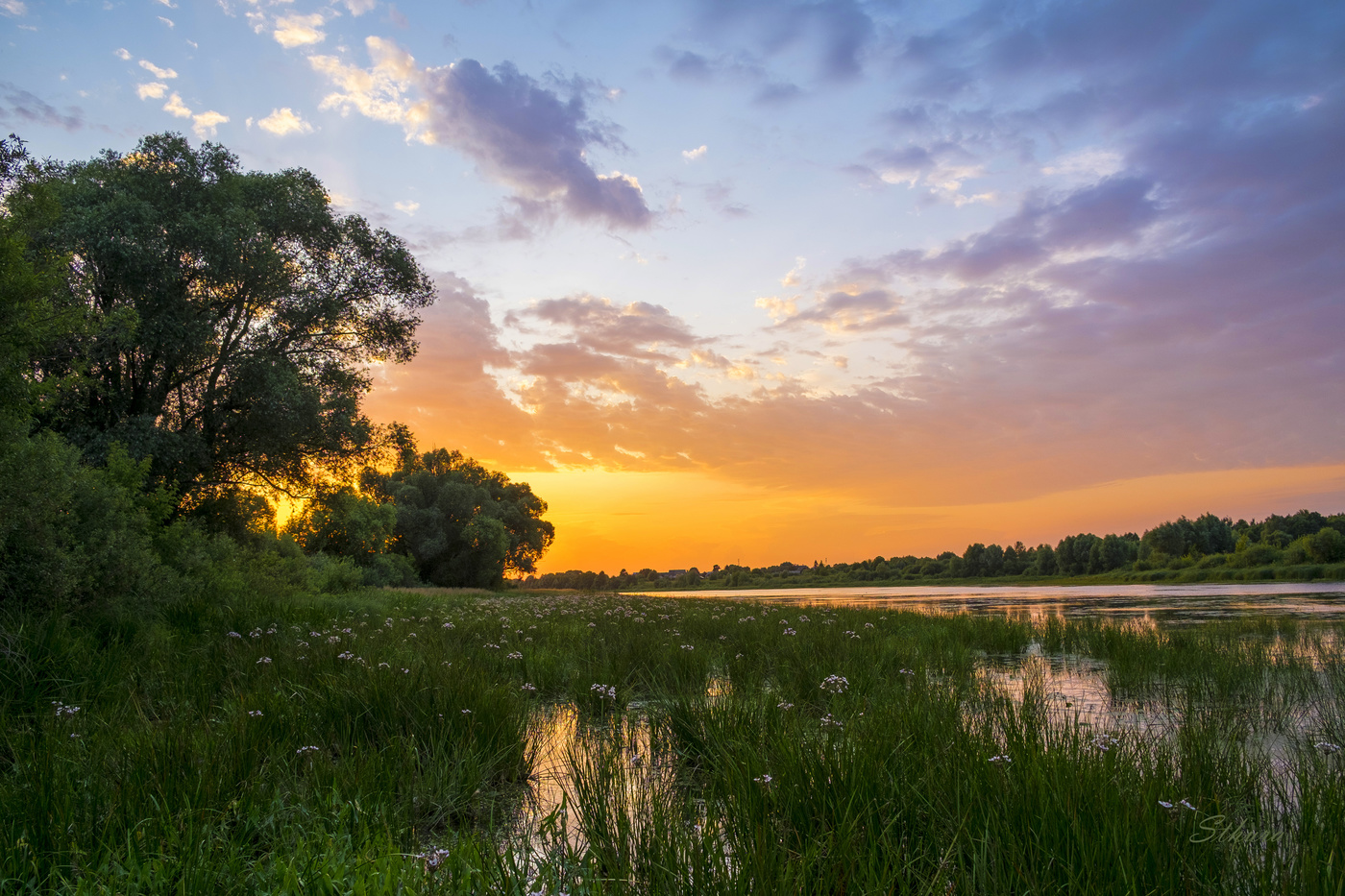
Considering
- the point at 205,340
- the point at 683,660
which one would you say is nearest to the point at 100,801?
the point at 683,660

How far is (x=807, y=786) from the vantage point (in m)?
3.59

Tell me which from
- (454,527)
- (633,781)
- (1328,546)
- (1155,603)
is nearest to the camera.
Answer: (633,781)

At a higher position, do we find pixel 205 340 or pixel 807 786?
pixel 205 340

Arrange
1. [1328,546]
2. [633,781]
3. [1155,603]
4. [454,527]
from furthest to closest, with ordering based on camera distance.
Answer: [454,527]
[1328,546]
[1155,603]
[633,781]

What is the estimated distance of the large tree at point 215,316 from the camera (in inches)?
704

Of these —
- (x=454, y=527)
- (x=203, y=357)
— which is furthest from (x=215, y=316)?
(x=454, y=527)

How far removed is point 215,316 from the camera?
66.3 ft

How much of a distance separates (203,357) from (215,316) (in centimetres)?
135

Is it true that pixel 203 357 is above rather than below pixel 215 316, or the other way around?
below

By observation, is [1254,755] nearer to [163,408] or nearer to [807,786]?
[807,786]

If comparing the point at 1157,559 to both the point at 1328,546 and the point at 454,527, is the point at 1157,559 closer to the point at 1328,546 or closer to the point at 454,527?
the point at 1328,546

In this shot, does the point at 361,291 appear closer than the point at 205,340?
No

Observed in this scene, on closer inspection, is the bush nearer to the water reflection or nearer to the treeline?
the water reflection

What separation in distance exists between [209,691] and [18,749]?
6.89 feet
